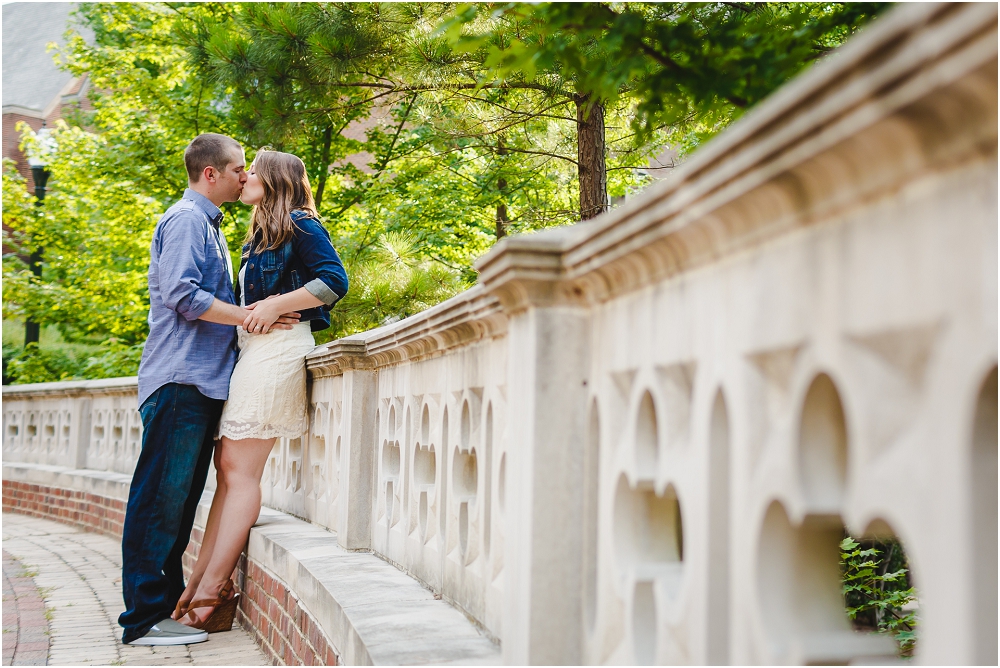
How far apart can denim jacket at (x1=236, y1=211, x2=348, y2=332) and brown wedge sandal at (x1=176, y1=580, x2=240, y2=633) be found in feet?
4.39

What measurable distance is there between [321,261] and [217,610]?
→ 5.40 ft

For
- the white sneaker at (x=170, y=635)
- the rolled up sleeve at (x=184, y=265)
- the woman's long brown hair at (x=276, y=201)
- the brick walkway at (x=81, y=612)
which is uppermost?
the woman's long brown hair at (x=276, y=201)

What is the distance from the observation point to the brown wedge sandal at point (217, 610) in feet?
Result: 14.1

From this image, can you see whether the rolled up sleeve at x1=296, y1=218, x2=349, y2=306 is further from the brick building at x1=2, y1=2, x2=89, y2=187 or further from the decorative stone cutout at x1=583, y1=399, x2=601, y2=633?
the brick building at x1=2, y1=2, x2=89, y2=187

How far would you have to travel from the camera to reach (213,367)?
4.25 metres

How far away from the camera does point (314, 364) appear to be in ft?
15.0

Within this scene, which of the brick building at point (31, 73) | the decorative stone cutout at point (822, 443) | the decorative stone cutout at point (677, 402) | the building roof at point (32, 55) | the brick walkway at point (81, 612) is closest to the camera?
the decorative stone cutout at point (822, 443)

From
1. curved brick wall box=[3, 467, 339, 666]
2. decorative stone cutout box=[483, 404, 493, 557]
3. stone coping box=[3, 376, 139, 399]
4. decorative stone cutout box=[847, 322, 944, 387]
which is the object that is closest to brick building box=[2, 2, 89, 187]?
stone coping box=[3, 376, 139, 399]

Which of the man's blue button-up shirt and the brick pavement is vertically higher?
the man's blue button-up shirt

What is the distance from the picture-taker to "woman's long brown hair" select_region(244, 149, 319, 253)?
4.24 meters

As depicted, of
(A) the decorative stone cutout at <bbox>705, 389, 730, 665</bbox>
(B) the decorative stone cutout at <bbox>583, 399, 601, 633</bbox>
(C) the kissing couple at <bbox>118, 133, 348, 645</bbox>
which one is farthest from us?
(C) the kissing couple at <bbox>118, 133, 348, 645</bbox>

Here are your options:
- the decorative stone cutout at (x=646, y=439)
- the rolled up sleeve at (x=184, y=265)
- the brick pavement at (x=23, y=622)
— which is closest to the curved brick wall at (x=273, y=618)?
the brick pavement at (x=23, y=622)

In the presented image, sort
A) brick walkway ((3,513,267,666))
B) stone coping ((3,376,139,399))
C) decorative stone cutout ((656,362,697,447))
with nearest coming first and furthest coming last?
decorative stone cutout ((656,362,697,447)) → brick walkway ((3,513,267,666)) → stone coping ((3,376,139,399))

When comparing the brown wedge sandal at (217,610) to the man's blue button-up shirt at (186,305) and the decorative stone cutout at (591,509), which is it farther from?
the decorative stone cutout at (591,509)
